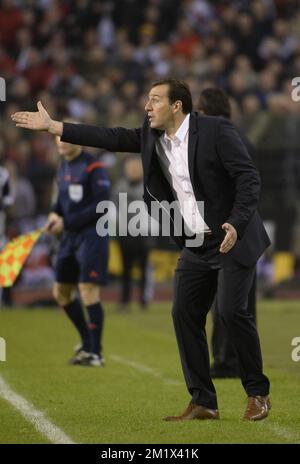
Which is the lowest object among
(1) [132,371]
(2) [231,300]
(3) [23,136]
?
(1) [132,371]

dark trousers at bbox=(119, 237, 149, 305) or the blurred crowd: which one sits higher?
the blurred crowd

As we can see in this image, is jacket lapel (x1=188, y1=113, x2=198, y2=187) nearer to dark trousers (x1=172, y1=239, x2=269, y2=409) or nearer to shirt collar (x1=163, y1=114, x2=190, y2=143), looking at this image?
shirt collar (x1=163, y1=114, x2=190, y2=143)

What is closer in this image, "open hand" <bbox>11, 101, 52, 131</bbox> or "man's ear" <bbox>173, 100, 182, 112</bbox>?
"open hand" <bbox>11, 101, 52, 131</bbox>

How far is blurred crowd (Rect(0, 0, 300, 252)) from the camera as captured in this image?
21.6 metres

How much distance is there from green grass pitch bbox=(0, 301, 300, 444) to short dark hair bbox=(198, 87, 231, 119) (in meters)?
2.32

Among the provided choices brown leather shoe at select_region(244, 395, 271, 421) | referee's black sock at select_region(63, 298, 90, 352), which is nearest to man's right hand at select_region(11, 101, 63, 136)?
brown leather shoe at select_region(244, 395, 271, 421)

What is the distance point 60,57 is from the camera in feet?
80.7

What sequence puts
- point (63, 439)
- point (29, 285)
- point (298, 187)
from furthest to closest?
1. point (298, 187)
2. point (29, 285)
3. point (63, 439)

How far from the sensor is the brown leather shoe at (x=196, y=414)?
7.70m

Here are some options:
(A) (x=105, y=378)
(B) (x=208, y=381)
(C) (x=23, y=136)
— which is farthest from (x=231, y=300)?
(C) (x=23, y=136)

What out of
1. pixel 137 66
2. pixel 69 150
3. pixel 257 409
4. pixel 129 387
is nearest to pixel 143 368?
pixel 129 387

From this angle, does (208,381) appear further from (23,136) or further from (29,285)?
(23,136)

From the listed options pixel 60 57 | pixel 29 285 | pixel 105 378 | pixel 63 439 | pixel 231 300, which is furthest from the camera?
pixel 60 57

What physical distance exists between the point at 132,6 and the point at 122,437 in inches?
761
